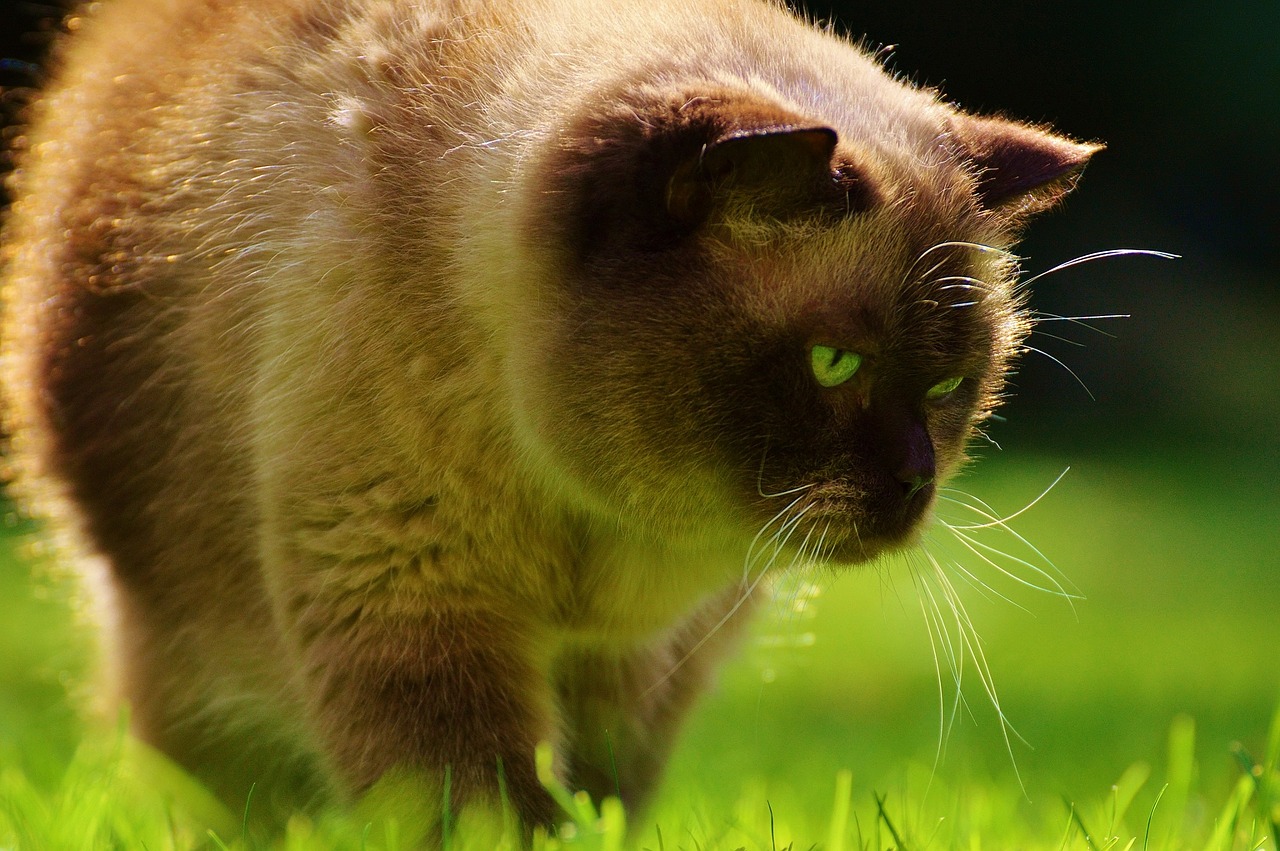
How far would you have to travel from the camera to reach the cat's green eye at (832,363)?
6.28 feet

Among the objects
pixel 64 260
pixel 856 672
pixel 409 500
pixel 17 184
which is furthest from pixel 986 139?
pixel 856 672

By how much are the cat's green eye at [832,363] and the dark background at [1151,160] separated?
177 inches

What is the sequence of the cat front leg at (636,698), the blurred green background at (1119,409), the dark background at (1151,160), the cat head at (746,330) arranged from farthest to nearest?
the dark background at (1151,160)
the blurred green background at (1119,409)
the cat front leg at (636,698)
the cat head at (746,330)

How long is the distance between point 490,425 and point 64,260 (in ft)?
3.54

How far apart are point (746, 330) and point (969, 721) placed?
7.24 ft

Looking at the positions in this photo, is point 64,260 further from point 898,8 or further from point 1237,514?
point 1237,514

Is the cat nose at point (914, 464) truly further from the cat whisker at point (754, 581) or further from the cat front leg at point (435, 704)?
the cat front leg at point (435, 704)

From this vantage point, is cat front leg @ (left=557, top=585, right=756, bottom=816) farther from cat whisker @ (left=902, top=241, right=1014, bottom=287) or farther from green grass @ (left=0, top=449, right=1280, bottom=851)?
cat whisker @ (left=902, top=241, right=1014, bottom=287)

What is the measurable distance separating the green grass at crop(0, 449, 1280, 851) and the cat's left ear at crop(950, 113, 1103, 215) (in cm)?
66

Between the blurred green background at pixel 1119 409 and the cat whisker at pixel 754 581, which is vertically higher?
the cat whisker at pixel 754 581

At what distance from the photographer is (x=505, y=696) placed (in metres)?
1.98

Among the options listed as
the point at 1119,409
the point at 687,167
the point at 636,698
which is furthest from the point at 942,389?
the point at 1119,409

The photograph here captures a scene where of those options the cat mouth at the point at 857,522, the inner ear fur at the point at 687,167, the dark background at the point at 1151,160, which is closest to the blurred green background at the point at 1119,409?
the dark background at the point at 1151,160

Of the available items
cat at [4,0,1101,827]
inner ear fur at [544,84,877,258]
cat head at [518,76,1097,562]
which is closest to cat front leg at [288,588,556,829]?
cat at [4,0,1101,827]
